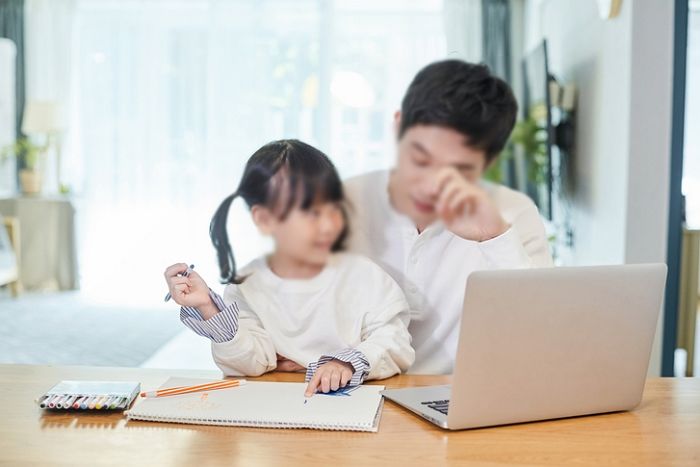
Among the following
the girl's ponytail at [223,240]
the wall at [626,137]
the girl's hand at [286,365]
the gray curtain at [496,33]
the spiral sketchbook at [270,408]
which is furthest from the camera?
the gray curtain at [496,33]

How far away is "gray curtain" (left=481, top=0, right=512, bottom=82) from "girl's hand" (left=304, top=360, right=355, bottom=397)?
464 cm

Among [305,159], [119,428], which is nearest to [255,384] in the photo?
[119,428]

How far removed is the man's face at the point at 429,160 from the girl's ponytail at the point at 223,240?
19 centimetres

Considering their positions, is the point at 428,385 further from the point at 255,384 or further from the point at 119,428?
the point at 119,428

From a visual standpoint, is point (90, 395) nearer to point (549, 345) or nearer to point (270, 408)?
point (270, 408)

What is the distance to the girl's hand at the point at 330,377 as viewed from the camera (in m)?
1.15

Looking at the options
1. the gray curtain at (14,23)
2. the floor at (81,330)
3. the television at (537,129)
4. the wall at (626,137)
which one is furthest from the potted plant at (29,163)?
the wall at (626,137)

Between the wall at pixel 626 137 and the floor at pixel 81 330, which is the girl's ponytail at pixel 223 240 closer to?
the wall at pixel 626 137

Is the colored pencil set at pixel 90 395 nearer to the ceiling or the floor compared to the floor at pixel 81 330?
nearer to the ceiling

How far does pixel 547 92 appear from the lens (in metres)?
2.78

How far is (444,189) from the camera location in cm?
79

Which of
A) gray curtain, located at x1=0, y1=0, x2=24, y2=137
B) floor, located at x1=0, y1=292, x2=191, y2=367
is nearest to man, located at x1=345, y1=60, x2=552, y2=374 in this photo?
floor, located at x1=0, y1=292, x2=191, y2=367

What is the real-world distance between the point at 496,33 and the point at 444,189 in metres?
5.03

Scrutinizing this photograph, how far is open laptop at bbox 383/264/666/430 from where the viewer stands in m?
0.98
